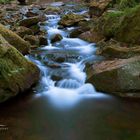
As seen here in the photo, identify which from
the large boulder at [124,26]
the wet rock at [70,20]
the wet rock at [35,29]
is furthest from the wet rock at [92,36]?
the wet rock at [70,20]

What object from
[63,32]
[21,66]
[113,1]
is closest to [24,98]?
[21,66]

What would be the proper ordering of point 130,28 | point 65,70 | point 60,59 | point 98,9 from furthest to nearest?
point 98,9, point 130,28, point 60,59, point 65,70

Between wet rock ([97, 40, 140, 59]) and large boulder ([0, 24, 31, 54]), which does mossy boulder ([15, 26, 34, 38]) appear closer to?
large boulder ([0, 24, 31, 54])

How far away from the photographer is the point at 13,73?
720 cm

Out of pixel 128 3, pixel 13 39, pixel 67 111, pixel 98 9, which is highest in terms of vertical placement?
pixel 128 3

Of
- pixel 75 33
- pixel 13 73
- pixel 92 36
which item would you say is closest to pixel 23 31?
pixel 75 33

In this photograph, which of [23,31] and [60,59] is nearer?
[60,59]

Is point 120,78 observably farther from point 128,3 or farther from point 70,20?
point 70,20

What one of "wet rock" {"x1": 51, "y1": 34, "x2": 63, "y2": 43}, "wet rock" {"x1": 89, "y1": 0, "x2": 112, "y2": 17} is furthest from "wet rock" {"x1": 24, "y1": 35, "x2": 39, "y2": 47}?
"wet rock" {"x1": 89, "y1": 0, "x2": 112, "y2": 17}

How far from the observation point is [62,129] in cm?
590

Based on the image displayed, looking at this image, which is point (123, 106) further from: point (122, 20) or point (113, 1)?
point (113, 1)

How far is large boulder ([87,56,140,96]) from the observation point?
738 centimetres

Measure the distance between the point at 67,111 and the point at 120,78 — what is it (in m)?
1.53

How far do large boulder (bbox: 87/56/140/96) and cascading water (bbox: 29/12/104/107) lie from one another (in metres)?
0.29
